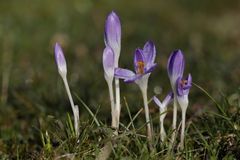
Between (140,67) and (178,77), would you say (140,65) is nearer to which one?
(140,67)

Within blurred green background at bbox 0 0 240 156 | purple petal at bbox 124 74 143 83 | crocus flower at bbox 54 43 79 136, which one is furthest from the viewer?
blurred green background at bbox 0 0 240 156

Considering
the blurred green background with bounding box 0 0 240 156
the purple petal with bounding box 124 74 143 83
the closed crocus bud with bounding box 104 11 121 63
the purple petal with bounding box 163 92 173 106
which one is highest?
the closed crocus bud with bounding box 104 11 121 63

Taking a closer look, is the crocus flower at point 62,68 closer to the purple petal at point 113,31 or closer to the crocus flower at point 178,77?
the purple petal at point 113,31

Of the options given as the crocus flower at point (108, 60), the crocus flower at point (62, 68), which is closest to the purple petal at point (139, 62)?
the crocus flower at point (108, 60)

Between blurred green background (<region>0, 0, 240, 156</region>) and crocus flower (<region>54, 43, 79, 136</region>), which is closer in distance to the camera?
crocus flower (<region>54, 43, 79, 136</region>)

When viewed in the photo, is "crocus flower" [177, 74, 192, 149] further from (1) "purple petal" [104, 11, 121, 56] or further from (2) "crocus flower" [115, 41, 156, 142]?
(1) "purple petal" [104, 11, 121, 56]

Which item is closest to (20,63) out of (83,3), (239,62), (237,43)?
(83,3)

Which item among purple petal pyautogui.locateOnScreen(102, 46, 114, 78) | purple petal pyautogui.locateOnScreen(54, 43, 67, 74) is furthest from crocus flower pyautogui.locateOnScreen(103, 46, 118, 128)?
purple petal pyautogui.locateOnScreen(54, 43, 67, 74)
